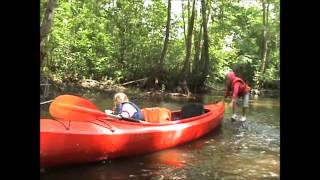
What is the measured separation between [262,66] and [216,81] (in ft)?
6.12

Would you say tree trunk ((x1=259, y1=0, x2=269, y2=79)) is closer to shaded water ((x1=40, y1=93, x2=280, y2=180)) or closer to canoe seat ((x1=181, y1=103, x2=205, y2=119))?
shaded water ((x1=40, y1=93, x2=280, y2=180))

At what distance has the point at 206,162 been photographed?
4.35 m

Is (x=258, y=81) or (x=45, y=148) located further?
(x=258, y=81)

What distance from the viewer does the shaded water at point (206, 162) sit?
3.75 metres

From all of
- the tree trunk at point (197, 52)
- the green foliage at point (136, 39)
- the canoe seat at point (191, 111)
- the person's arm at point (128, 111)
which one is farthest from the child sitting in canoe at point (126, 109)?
the tree trunk at point (197, 52)

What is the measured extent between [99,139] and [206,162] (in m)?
1.24

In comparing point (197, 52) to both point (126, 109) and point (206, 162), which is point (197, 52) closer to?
point (126, 109)

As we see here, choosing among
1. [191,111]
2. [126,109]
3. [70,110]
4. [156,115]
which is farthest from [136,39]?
[70,110]
